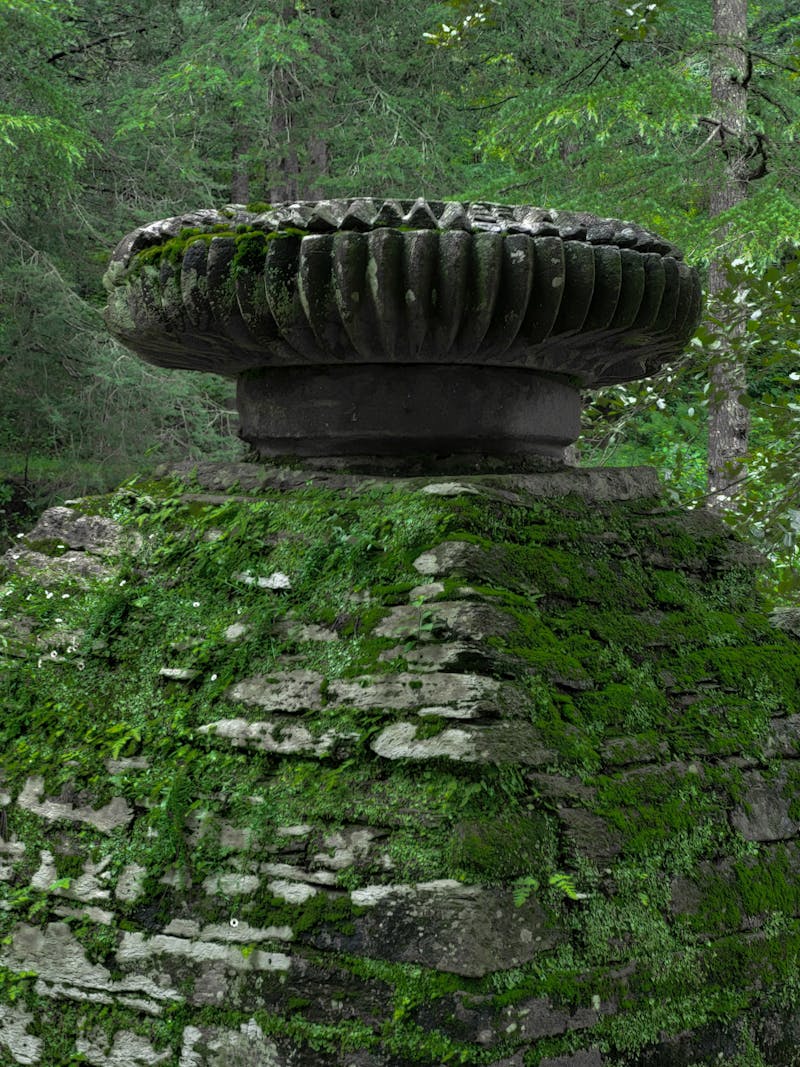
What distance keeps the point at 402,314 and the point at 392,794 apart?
36.7 inches

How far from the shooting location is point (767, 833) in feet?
6.95

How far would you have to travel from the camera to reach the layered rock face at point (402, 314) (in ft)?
6.80

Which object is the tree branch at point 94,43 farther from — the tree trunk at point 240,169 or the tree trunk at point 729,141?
the tree trunk at point 729,141

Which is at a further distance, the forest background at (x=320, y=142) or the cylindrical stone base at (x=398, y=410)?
the forest background at (x=320, y=142)

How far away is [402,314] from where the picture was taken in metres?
2.09

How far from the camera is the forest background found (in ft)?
27.8

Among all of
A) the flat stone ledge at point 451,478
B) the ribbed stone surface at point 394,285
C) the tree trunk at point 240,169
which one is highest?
the ribbed stone surface at point 394,285

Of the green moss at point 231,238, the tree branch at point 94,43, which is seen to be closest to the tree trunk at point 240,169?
the tree branch at point 94,43

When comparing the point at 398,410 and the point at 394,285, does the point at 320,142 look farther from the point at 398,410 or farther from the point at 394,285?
the point at 394,285

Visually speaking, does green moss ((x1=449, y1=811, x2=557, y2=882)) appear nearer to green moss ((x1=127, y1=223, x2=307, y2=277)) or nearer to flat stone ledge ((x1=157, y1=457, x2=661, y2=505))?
flat stone ledge ((x1=157, y1=457, x2=661, y2=505))

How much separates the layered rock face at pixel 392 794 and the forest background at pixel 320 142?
5.82 metres

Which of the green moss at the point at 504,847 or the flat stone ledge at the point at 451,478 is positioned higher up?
the flat stone ledge at the point at 451,478

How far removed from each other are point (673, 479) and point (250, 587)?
136 inches

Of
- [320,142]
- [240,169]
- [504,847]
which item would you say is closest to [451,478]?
[504,847]
